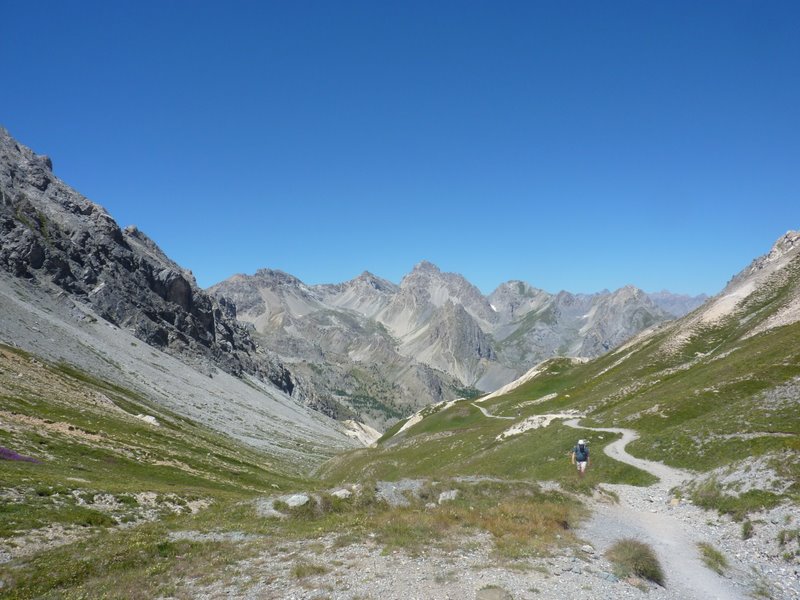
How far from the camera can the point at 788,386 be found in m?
39.6

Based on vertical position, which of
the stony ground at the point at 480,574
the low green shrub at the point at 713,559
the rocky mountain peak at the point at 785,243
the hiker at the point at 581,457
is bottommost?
the stony ground at the point at 480,574

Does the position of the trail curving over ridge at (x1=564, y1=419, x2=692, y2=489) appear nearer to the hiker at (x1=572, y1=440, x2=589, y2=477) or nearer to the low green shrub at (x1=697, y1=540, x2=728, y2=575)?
the hiker at (x1=572, y1=440, x2=589, y2=477)

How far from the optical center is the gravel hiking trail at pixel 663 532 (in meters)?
17.0

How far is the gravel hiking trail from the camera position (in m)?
17.0

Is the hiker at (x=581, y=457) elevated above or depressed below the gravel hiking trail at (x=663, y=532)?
above

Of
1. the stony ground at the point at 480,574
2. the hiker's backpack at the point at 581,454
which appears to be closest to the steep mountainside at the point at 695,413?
the hiker's backpack at the point at 581,454

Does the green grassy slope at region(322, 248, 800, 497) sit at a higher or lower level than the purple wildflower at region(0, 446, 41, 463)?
higher

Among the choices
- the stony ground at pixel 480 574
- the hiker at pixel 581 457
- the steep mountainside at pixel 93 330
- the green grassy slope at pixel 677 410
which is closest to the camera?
the stony ground at pixel 480 574

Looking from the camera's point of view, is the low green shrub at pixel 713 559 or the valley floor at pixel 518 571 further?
the low green shrub at pixel 713 559

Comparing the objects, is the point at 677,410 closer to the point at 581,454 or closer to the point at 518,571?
the point at 581,454

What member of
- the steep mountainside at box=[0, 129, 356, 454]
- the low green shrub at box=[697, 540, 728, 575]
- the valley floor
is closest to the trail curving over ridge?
the valley floor

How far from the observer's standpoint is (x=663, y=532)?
22.9 m

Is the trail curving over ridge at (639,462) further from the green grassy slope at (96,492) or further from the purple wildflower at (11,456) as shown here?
the purple wildflower at (11,456)

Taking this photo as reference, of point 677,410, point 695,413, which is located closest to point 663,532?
point 695,413
